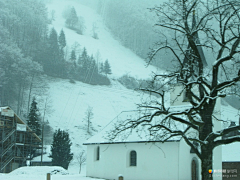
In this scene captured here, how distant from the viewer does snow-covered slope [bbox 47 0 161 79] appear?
10677 cm

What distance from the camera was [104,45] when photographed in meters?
125

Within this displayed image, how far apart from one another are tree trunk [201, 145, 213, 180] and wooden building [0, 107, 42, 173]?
31128 millimetres

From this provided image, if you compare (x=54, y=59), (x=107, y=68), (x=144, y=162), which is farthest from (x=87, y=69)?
(x=144, y=162)

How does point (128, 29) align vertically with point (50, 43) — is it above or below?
above

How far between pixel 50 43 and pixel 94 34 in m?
36.5

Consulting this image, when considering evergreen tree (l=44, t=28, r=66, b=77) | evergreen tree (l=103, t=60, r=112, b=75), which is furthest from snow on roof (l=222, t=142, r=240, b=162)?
evergreen tree (l=103, t=60, r=112, b=75)

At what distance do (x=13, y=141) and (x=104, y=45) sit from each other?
3468 inches

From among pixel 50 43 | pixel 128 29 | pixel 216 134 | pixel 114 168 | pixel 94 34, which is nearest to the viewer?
pixel 216 134

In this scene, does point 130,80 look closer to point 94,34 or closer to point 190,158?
point 94,34

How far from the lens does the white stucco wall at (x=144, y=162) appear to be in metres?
23.8

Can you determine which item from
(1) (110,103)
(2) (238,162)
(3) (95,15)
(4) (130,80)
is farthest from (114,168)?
(3) (95,15)

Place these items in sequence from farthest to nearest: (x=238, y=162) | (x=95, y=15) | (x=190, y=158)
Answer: (x=95, y=15) → (x=238, y=162) → (x=190, y=158)

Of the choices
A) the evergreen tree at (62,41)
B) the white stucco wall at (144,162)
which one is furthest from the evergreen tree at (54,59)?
the white stucco wall at (144,162)

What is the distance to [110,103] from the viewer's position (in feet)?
279
